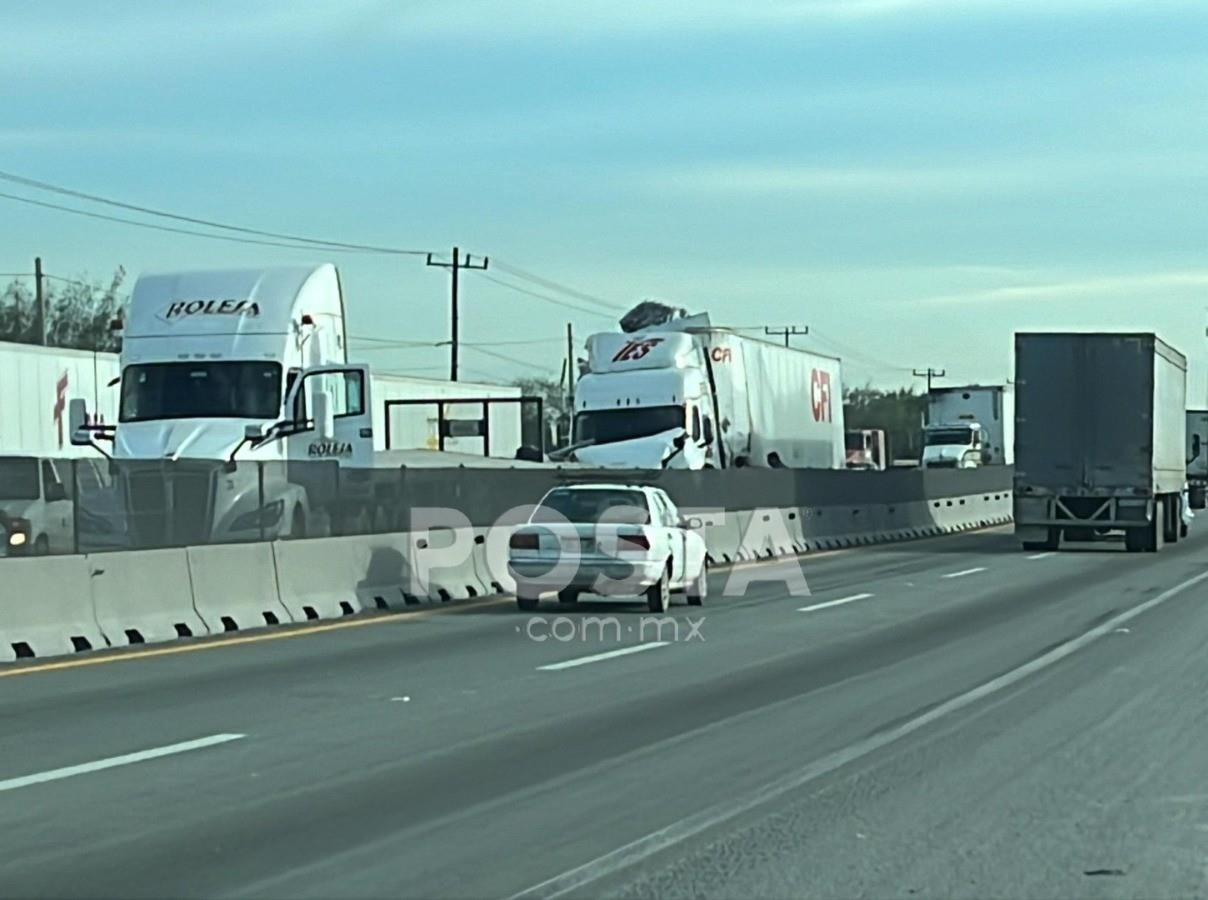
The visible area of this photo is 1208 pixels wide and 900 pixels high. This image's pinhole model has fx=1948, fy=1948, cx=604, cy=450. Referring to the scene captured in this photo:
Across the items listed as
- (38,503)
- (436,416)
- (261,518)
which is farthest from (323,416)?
(436,416)

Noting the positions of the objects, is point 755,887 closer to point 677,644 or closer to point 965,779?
point 965,779

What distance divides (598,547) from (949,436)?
51.4 meters

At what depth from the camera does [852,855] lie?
28.8 feet

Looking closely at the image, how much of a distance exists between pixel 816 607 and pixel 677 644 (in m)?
5.43

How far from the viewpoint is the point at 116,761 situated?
1122 centimetres

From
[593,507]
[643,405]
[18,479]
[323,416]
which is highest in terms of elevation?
[643,405]

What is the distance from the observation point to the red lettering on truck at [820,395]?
48250 mm

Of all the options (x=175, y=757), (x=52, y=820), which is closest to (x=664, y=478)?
(x=175, y=757)

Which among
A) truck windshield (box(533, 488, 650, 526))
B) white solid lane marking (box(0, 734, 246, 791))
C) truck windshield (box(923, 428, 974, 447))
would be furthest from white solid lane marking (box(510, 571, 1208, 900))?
truck windshield (box(923, 428, 974, 447))

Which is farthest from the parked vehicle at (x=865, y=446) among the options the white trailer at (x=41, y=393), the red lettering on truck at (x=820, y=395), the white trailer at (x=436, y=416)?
the white trailer at (x=41, y=393)

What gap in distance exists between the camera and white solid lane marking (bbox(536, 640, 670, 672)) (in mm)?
16734

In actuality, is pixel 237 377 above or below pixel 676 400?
below

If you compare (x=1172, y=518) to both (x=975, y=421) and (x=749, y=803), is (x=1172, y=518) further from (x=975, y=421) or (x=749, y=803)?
(x=749, y=803)

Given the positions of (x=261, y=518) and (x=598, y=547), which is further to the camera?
(x=598, y=547)
